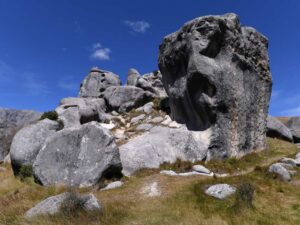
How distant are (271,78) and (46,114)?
2481 centimetres

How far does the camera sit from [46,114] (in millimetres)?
36875

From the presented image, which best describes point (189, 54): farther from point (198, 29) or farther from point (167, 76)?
point (167, 76)

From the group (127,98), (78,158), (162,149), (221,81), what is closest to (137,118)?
(127,98)

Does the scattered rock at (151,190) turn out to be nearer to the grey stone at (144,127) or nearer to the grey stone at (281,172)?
the grey stone at (281,172)

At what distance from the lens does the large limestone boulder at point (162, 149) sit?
76.1 feet

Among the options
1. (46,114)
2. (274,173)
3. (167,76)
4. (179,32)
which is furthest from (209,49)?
(46,114)

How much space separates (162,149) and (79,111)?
15.9m

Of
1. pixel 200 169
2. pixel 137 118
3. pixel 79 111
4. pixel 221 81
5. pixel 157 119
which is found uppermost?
pixel 221 81

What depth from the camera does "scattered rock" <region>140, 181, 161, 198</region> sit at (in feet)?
57.2

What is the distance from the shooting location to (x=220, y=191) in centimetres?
1744

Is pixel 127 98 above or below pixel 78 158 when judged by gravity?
above

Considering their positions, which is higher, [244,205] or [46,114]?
[46,114]

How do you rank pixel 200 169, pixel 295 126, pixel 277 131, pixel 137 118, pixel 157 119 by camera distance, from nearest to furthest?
pixel 200 169 < pixel 157 119 < pixel 137 118 < pixel 277 131 < pixel 295 126

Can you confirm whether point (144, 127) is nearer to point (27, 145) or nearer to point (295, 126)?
point (27, 145)
